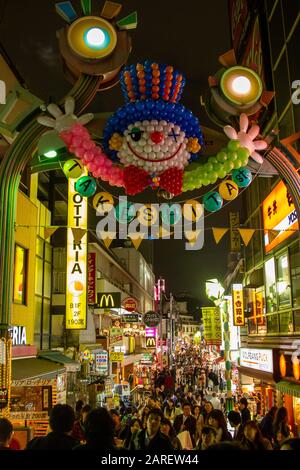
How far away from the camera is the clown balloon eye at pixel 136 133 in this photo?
23.3 feet

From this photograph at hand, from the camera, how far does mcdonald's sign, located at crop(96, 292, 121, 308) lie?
26062 millimetres

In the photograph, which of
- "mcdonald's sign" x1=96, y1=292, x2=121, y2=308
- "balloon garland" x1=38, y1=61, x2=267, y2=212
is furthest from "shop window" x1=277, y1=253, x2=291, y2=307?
"mcdonald's sign" x1=96, y1=292, x2=121, y2=308

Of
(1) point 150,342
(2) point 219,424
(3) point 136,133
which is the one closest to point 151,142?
(3) point 136,133

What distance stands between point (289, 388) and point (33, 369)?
7.42 meters

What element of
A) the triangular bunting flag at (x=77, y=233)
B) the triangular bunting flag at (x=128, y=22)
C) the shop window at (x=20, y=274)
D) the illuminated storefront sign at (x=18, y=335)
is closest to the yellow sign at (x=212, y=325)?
the shop window at (x=20, y=274)

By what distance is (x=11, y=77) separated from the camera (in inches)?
561

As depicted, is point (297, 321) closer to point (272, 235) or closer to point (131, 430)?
point (272, 235)

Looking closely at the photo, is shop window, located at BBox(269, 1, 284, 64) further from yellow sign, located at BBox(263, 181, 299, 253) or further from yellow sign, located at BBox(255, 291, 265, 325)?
yellow sign, located at BBox(255, 291, 265, 325)

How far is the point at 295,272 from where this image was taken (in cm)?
1459

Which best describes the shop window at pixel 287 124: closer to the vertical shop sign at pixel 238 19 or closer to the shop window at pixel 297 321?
the shop window at pixel 297 321

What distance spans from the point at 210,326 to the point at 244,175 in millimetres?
24867

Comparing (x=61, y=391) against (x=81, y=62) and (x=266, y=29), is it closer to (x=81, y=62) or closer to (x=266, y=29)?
(x=81, y=62)

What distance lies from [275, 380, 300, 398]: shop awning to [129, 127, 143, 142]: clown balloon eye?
7.56 meters
